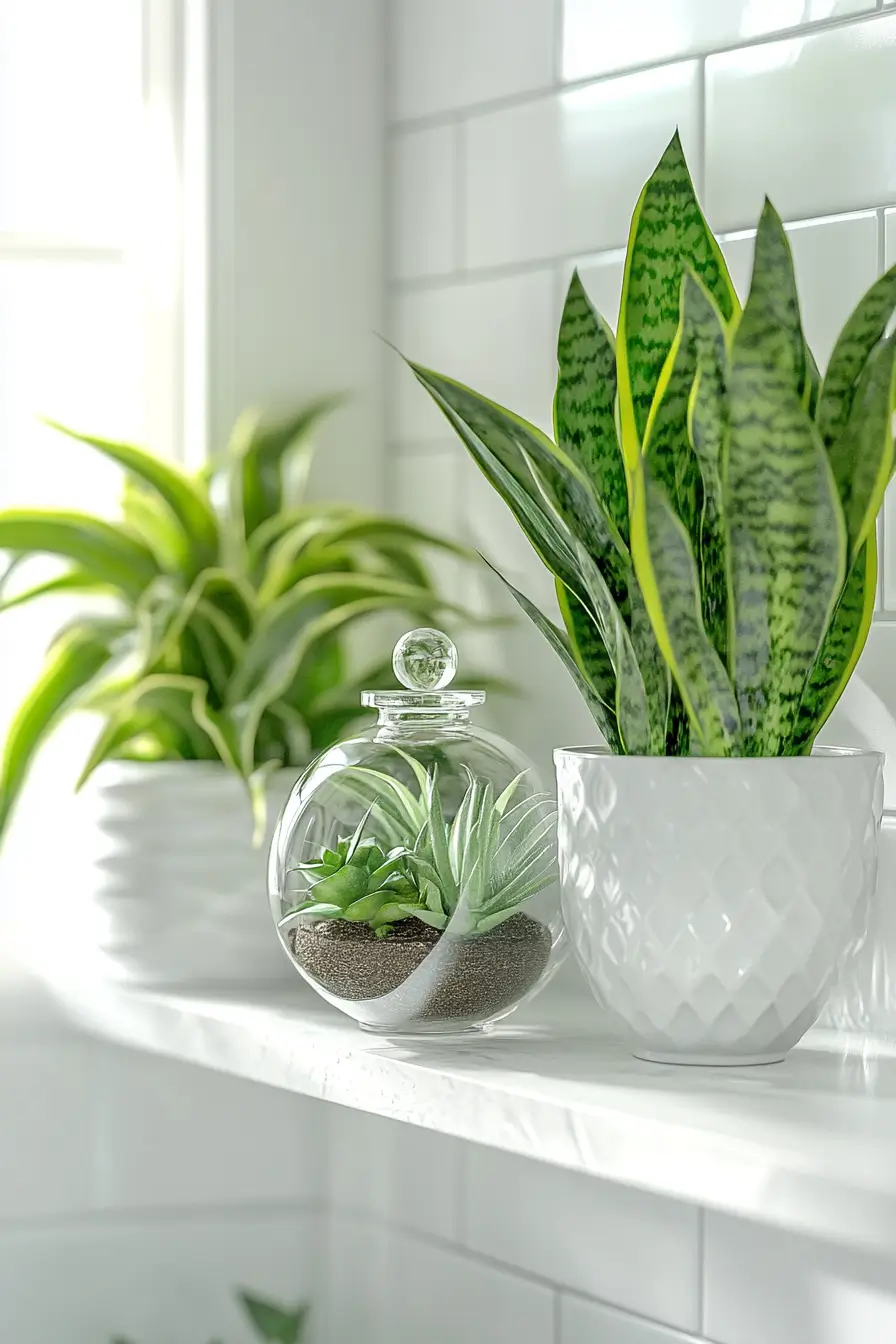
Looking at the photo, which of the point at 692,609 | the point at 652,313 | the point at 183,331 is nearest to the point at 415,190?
the point at 183,331

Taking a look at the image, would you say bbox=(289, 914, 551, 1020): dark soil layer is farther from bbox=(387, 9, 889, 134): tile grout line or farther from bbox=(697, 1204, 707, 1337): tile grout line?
bbox=(387, 9, 889, 134): tile grout line

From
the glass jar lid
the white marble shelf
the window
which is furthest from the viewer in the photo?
the window

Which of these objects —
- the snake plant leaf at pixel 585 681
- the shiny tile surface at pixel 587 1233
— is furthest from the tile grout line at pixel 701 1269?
the snake plant leaf at pixel 585 681

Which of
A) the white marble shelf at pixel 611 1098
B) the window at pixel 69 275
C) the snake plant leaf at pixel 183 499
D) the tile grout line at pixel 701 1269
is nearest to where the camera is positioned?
the white marble shelf at pixel 611 1098

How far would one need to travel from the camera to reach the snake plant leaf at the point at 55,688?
105cm

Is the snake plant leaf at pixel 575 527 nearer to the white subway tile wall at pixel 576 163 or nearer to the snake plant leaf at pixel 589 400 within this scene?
the snake plant leaf at pixel 589 400

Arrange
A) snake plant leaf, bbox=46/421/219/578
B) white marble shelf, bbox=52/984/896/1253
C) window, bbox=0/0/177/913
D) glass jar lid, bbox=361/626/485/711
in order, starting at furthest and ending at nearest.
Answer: window, bbox=0/0/177/913, snake plant leaf, bbox=46/421/219/578, glass jar lid, bbox=361/626/485/711, white marble shelf, bbox=52/984/896/1253

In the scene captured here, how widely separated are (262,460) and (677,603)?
522 mm

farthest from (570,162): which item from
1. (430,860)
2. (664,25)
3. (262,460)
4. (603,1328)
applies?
(603,1328)

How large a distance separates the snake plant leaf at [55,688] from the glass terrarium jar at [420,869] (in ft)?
0.92

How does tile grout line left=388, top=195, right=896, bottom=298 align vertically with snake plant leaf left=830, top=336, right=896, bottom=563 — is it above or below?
above

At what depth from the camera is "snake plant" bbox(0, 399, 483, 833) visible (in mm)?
1026

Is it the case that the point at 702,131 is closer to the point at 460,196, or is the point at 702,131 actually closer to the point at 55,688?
the point at 460,196

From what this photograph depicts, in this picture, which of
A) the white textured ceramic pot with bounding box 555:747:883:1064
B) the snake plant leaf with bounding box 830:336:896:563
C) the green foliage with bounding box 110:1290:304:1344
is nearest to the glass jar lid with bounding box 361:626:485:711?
the white textured ceramic pot with bounding box 555:747:883:1064
